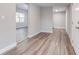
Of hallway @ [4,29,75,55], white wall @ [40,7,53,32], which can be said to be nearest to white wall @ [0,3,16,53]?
hallway @ [4,29,75,55]

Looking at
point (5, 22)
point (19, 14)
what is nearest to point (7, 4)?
point (5, 22)

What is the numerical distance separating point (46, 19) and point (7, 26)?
21.0 feet

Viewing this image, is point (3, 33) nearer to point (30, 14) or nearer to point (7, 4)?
point (7, 4)

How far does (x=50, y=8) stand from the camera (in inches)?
401

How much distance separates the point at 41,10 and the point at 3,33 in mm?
6706

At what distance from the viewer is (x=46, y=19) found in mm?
10438

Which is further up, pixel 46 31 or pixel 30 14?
pixel 30 14

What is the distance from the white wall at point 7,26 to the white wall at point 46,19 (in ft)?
19.1

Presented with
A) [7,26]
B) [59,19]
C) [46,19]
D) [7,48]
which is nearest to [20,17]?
[59,19]

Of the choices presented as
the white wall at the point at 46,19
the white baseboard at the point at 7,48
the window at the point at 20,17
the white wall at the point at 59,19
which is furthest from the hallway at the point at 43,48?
the white wall at the point at 59,19

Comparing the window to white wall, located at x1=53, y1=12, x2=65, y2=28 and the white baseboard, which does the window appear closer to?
white wall, located at x1=53, y1=12, x2=65, y2=28

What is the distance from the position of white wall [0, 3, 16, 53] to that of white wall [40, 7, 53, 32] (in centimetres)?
582

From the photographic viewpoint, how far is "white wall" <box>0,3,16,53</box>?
4016 millimetres

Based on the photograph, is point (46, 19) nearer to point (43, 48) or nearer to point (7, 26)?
point (43, 48)
